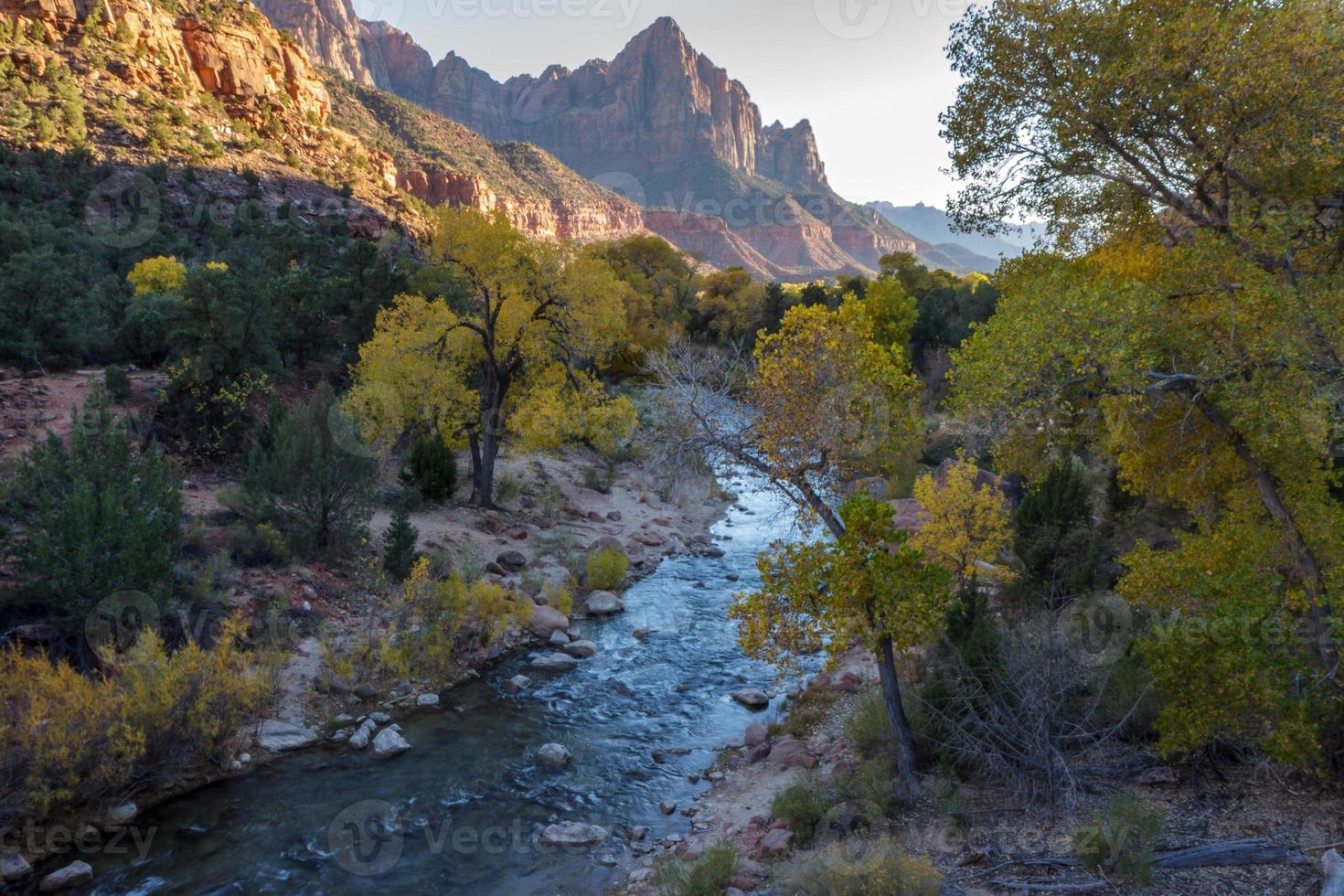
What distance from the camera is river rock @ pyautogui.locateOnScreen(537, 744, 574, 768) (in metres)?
9.94

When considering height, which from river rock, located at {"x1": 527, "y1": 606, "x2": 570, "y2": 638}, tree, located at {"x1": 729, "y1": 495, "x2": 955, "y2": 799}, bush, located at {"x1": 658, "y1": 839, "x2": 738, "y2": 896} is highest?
tree, located at {"x1": 729, "y1": 495, "x2": 955, "y2": 799}

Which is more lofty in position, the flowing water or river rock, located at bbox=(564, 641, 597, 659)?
river rock, located at bbox=(564, 641, 597, 659)

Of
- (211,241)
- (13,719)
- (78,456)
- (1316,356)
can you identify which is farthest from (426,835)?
(211,241)

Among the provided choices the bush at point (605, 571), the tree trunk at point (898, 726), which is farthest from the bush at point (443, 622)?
the tree trunk at point (898, 726)

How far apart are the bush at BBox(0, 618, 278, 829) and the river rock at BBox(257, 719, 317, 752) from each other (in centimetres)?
34

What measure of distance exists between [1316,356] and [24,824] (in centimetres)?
1363

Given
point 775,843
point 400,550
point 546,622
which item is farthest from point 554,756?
point 400,550

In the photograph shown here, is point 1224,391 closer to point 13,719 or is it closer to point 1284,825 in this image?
point 1284,825

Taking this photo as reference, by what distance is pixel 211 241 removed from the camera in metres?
37.7

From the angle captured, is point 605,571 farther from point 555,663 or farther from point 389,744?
point 389,744

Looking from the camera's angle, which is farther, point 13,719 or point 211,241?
point 211,241

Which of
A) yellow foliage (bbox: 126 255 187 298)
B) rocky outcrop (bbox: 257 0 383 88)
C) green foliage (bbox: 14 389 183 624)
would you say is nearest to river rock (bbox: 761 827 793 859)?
green foliage (bbox: 14 389 183 624)

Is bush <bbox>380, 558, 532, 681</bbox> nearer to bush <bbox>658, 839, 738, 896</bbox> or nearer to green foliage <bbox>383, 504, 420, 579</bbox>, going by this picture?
green foliage <bbox>383, 504, 420, 579</bbox>

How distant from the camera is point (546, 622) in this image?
48.0 ft
